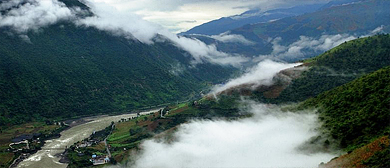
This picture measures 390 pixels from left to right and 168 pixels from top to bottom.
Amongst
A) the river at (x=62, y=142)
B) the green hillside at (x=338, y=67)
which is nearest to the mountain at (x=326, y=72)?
the green hillside at (x=338, y=67)

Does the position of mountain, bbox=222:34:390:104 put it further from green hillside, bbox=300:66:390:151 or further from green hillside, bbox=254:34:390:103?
green hillside, bbox=300:66:390:151

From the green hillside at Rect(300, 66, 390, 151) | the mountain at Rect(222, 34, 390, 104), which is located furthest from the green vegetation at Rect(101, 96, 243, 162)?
the green hillside at Rect(300, 66, 390, 151)

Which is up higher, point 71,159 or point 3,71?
point 3,71

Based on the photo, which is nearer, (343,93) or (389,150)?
(389,150)

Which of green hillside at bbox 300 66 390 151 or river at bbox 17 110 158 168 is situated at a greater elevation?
green hillside at bbox 300 66 390 151

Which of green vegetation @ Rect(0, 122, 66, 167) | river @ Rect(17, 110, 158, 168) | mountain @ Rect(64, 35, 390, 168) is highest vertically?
mountain @ Rect(64, 35, 390, 168)

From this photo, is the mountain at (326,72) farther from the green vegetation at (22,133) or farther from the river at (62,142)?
the green vegetation at (22,133)

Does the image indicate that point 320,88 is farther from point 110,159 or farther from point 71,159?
point 71,159

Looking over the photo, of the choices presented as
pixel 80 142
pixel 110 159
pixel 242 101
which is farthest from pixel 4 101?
pixel 242 101
